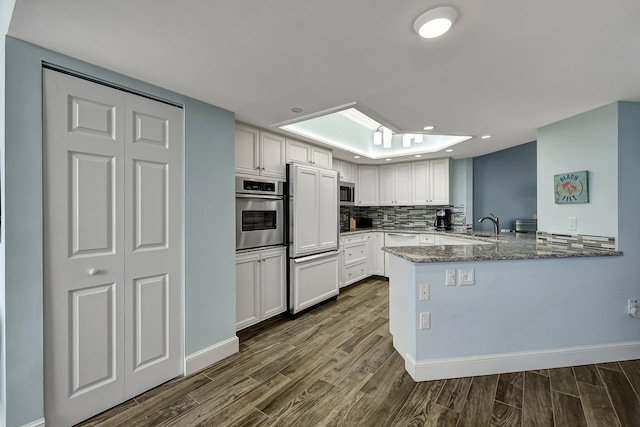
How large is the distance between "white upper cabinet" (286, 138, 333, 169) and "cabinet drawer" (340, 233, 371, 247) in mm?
1248

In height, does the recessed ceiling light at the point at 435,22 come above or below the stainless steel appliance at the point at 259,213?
above

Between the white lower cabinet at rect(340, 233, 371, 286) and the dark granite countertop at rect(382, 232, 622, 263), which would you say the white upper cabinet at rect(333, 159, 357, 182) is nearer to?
the white lower cabinet at rect(340, 233, 371, 286)

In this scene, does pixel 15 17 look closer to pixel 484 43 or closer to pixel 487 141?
pixel 484 43

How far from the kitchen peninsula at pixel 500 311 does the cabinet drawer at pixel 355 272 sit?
2.20m

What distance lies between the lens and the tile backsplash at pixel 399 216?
5.07 m

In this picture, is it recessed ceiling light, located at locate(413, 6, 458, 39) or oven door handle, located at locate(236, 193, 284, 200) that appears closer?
recessed ceiling light, located at locate(413, 6, 458, 39)

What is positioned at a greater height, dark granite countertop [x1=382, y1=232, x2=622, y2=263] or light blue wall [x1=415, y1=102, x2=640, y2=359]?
dark granite countertop [x1=382, y1=232, x2=622, y2=263]

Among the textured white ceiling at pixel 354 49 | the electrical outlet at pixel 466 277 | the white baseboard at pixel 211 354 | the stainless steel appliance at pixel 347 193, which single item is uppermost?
the textured white ceiling at pixel 354 49

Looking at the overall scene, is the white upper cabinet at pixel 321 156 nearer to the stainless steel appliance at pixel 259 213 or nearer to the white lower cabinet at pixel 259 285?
the stainless steel appliance at pixel 259 213

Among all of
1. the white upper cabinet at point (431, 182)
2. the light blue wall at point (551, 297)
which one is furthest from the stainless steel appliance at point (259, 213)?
the white upper cabinet at point (431, 182)

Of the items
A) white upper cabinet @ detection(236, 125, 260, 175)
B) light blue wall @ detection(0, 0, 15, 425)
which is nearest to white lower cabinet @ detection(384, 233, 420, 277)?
white upper cabinet @ detection(236, 125, 260, 175)

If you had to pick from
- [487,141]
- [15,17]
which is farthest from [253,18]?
[487,141]

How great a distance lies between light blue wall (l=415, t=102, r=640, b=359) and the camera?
2.18 metres

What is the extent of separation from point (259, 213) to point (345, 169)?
7.96 feet
